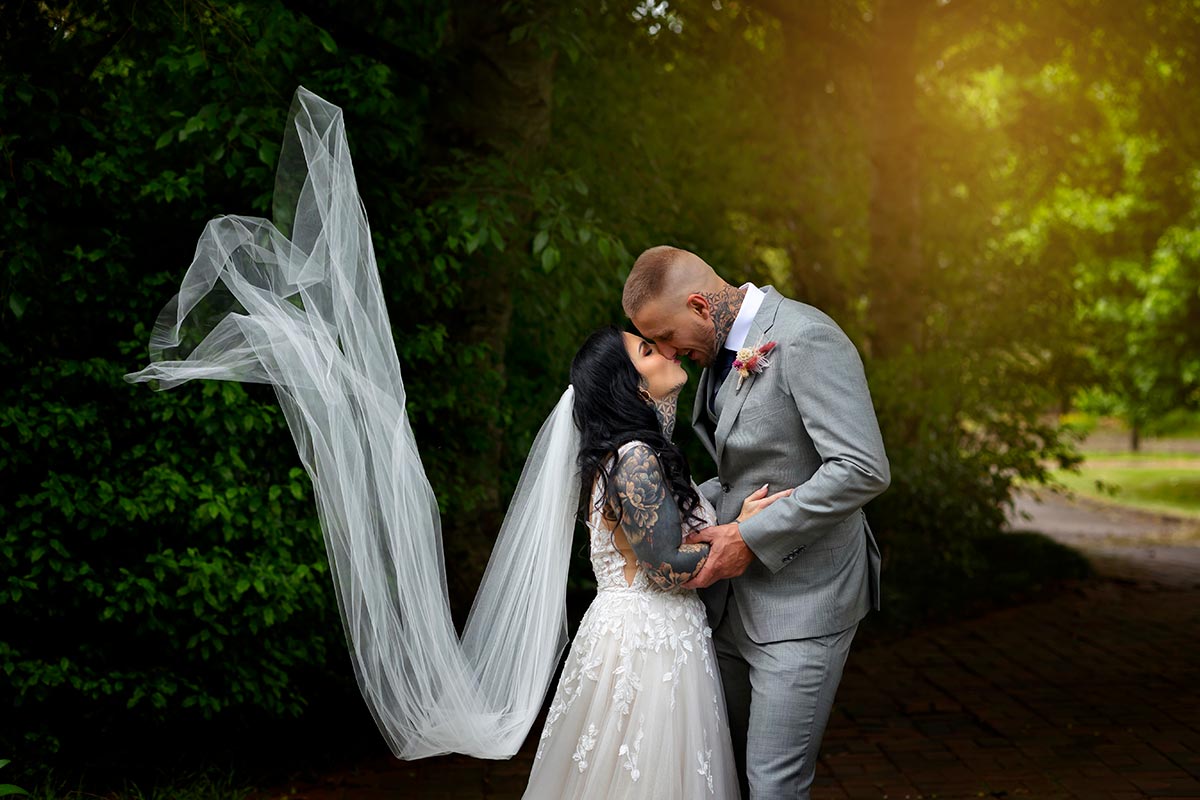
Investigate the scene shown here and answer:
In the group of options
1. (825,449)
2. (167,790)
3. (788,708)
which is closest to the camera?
(825,449)

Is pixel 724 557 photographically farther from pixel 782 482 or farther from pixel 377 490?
pixel 377 490

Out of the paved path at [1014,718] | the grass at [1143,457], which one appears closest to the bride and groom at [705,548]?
the paved path at [1014,718]

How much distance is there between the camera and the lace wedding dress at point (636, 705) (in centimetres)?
331

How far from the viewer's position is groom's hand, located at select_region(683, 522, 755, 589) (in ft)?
10.8

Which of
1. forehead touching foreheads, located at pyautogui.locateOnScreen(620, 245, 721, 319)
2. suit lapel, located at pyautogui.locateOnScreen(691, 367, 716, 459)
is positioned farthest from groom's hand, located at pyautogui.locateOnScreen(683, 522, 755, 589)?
forehead touching foreheads, located at pyautogui.locateOnScreen(620, 245, 721, 319)

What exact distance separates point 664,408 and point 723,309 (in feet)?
1.07

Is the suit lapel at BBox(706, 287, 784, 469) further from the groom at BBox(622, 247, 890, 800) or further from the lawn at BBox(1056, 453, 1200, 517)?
the lawn at BBox(1056, 453, 1200, 517)

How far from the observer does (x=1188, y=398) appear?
71.4 feet

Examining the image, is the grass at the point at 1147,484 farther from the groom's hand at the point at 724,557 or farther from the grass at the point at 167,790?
the groom's hand at the point at 724,557

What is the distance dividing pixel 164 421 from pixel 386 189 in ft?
4.66

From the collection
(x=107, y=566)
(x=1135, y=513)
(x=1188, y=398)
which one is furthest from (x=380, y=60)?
(x=1188, y=398)

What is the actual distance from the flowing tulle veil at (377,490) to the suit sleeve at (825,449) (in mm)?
629

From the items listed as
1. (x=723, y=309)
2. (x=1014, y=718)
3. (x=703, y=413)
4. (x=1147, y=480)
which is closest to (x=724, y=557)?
(x=703, y=413)

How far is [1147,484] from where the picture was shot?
23.7m
